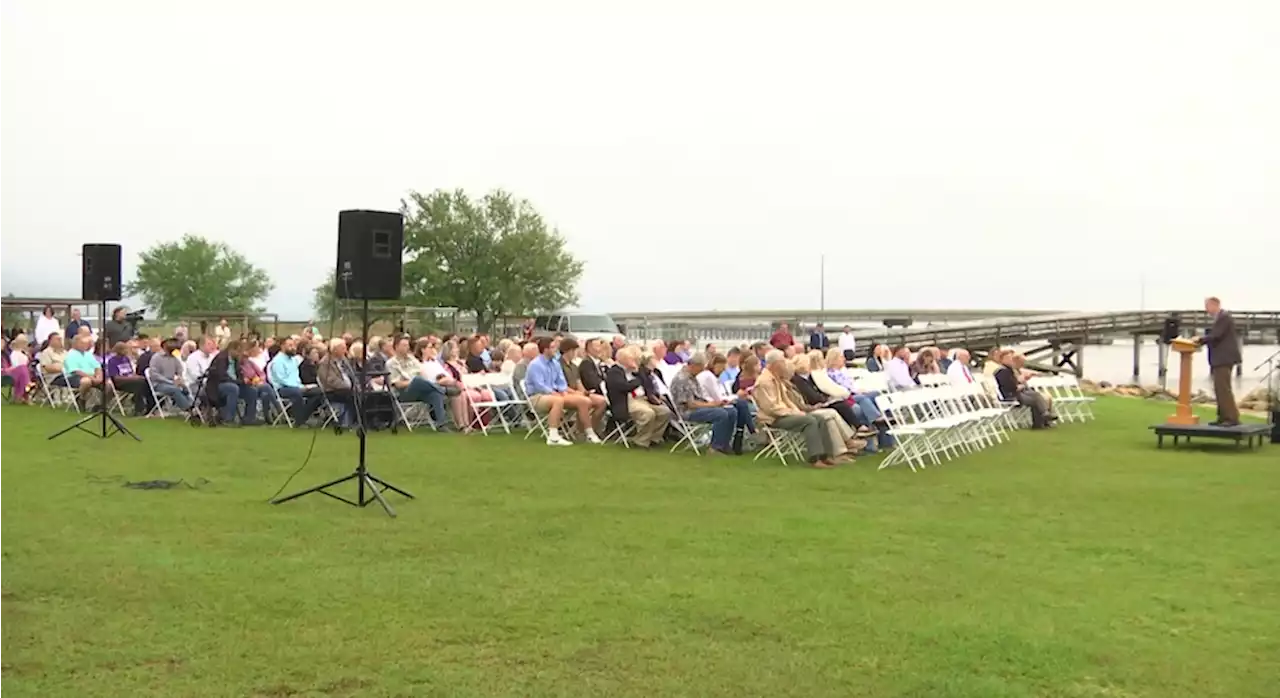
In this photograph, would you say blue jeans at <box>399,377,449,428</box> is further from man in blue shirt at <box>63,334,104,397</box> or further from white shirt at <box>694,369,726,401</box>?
man in blue shirt at <box>63,334,104,397</box>

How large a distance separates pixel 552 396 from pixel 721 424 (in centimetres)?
201

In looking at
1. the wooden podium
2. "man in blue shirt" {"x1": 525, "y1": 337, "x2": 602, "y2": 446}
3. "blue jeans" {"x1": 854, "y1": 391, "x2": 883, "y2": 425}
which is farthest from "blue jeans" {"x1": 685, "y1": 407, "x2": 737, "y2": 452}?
the wooden podium

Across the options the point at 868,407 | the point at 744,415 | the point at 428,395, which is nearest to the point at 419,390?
the point at 428,395

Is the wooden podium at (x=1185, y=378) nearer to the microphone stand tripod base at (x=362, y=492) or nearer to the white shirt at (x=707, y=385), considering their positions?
the white shirt at (x=707, y=385)

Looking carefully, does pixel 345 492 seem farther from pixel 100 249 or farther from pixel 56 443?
pixel 100 249

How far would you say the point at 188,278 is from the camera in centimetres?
6203

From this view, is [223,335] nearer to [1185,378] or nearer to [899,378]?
[899,378]

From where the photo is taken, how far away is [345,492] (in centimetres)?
877

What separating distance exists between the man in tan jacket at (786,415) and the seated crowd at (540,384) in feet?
0.05

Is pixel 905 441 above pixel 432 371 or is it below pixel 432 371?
below

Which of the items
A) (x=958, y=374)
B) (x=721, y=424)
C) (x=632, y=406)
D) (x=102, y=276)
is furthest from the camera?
(x=958, y=374)

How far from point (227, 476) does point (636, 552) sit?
4299 millimetres

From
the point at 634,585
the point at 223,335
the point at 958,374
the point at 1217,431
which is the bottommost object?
the point at 634,585

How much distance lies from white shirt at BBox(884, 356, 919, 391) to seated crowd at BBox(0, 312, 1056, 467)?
0.02m
